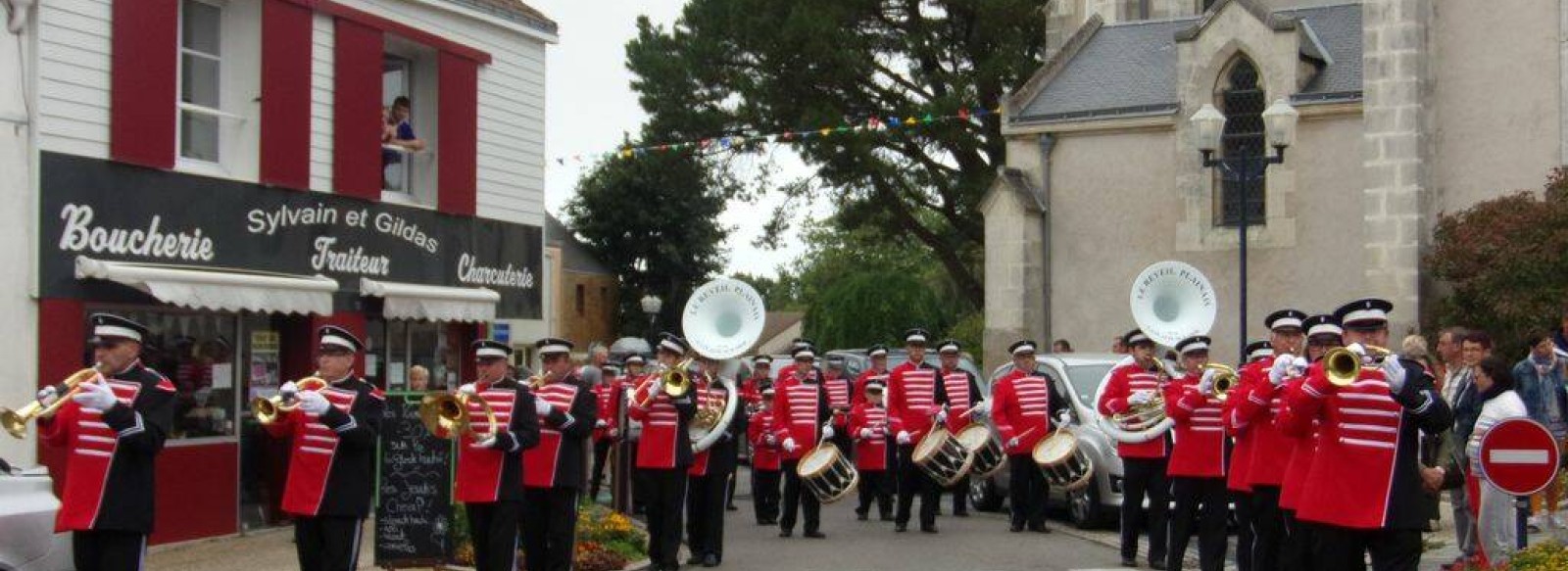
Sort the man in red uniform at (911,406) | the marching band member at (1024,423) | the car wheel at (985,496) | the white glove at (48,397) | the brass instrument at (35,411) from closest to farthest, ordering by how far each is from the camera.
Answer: the brass instrument at (35,411) → the white glove at (48,397) → the marching band member at (1024,423) → the man in red uniform at (911,406) → the car wheel at (985,496)

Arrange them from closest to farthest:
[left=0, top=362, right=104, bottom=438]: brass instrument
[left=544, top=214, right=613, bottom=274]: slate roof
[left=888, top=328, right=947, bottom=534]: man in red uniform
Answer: [left=0, top=362, right=104, bottom=438]: brass instrument → [left=888, top=328, right=947, bottom=534]: man in red uniform → [left=544, top=214, right=613, bottom=274]: slate roof

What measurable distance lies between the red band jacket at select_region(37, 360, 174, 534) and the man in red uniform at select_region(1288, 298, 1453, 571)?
19.4 feet

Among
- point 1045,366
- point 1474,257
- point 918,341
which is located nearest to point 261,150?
point 918,341

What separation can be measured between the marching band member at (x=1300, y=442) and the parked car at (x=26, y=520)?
21.0ft

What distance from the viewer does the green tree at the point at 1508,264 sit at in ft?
76.8

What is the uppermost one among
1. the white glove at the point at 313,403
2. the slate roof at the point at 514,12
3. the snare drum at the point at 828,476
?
the slate roof at the point at 514,12

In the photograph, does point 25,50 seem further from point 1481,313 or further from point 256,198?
point 1481,313

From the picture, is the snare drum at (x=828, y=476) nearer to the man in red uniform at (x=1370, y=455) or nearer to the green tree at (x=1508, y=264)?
the man in red uniform at (x=1370, y=455)

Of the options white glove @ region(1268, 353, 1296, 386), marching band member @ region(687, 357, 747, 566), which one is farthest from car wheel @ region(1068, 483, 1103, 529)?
white glove @ region(1268, 353, 1296, 386)

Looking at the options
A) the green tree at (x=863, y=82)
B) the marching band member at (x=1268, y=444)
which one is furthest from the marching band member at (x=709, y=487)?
the green tree at (x=863, y=82)

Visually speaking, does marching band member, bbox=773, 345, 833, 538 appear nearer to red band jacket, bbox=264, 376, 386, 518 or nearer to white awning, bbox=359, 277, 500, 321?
white awning, bbox=359, 277, 500, 321

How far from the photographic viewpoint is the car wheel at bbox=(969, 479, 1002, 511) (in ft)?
68.4

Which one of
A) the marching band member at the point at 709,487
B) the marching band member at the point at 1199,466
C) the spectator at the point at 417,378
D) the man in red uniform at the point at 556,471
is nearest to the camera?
the man in red uniform at the point at 556,471

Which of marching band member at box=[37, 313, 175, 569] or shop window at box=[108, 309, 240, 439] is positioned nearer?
marching band member at box=[37, 313, 175, 569]
